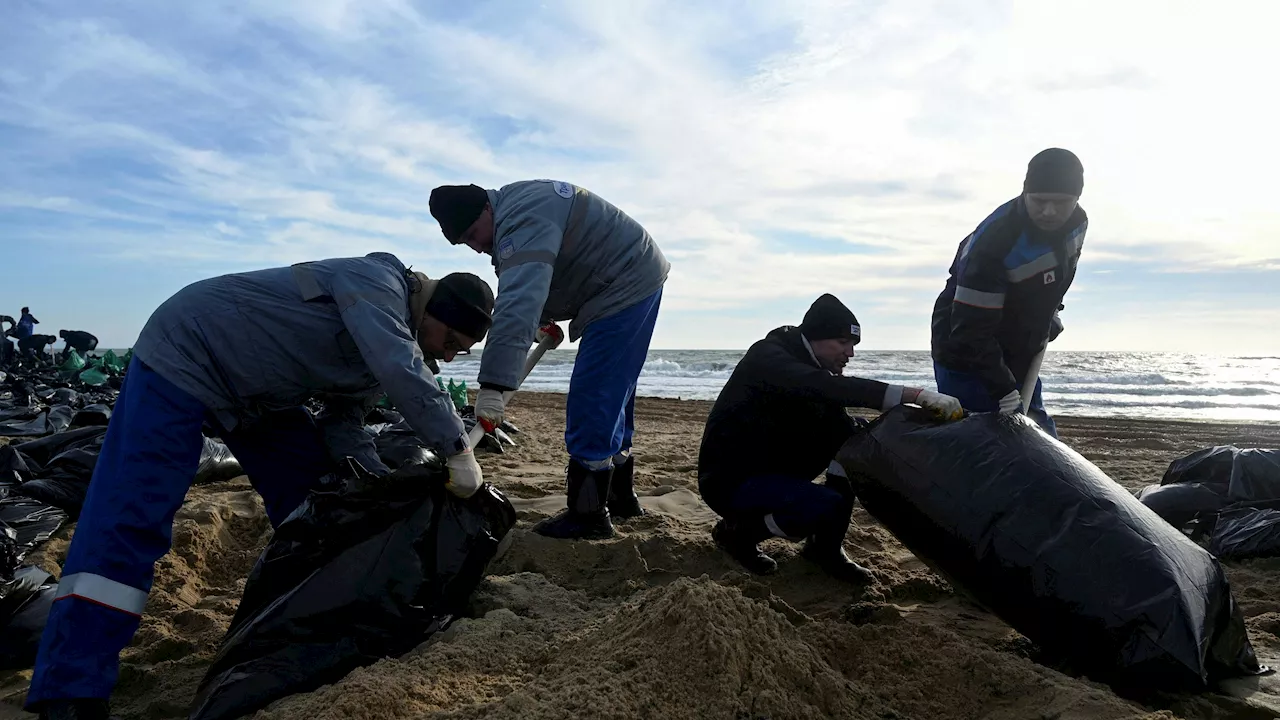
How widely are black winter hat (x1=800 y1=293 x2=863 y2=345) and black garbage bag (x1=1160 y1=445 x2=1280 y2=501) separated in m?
1.89

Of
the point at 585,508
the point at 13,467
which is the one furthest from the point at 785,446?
the point at 13,467

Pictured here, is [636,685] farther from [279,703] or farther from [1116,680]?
[1116,680]

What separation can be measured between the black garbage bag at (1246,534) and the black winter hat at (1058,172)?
147cm

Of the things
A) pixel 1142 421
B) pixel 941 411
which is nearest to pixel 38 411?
pixel 941 411

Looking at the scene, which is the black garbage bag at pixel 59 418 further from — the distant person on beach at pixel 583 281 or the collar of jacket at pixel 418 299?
the collar of jacket at pixel 418 299

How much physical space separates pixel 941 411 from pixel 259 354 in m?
2.09

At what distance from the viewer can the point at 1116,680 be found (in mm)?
1850

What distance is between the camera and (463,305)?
243 cm

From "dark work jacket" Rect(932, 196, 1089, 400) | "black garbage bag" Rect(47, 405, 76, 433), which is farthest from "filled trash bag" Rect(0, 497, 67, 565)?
"dark work jacket" Rect(932, 196, 1089, 400)

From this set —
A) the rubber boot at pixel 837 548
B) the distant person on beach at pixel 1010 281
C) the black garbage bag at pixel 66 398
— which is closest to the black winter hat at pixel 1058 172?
the distant person on beach at pixel 1010 281

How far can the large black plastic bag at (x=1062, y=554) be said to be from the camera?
1823 mm

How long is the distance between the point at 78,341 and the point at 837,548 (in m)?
14.7

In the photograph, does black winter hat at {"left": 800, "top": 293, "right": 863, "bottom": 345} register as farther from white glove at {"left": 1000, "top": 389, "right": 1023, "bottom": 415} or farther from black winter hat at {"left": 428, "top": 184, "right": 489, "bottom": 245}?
black winter hat at {"left": 428, "top": 184, "right": 489, "bottom": 245}

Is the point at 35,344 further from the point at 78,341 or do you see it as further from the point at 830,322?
the point at 830,322
